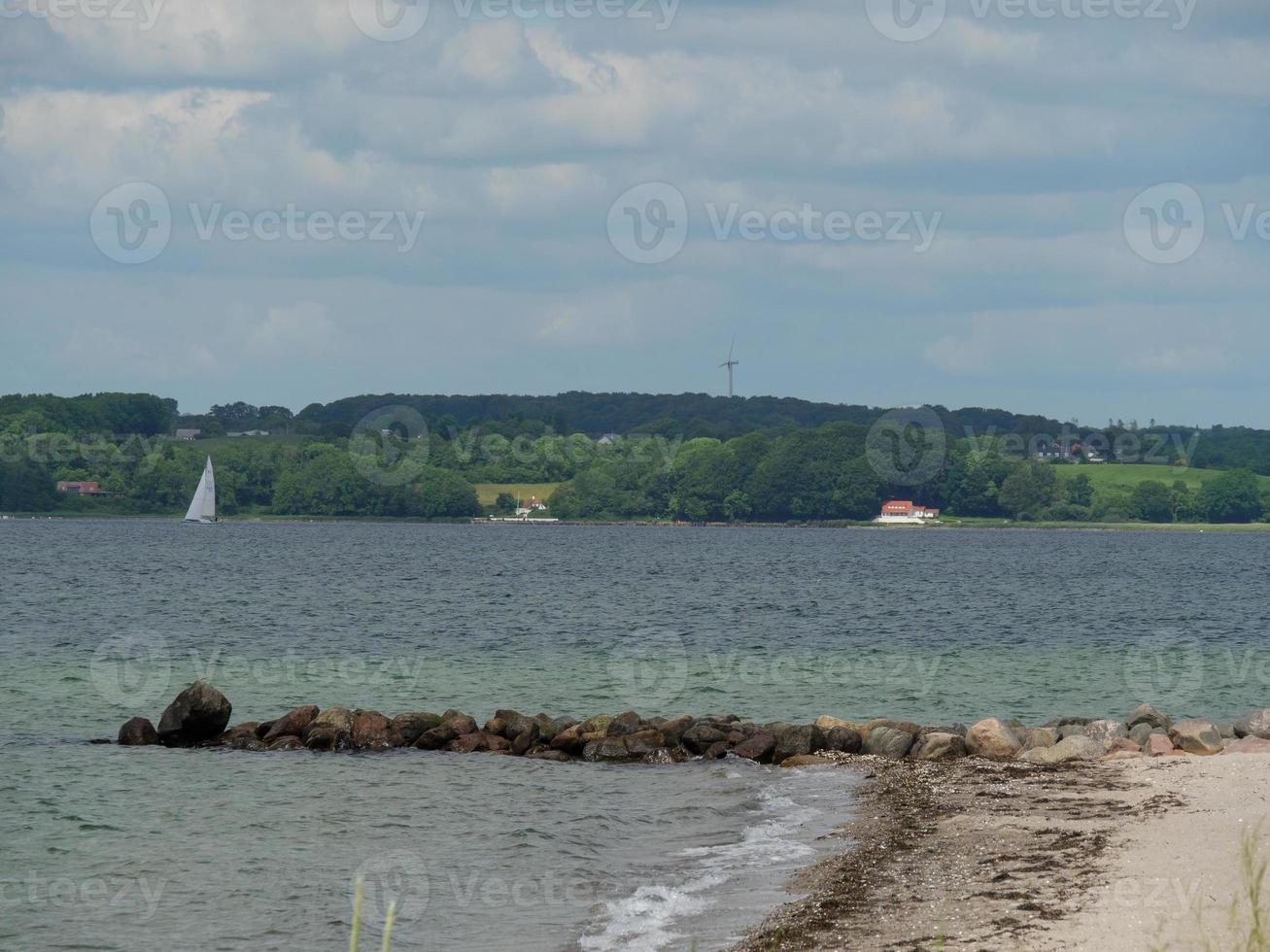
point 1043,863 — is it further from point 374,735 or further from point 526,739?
point 374,735

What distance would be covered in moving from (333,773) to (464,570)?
292 feet

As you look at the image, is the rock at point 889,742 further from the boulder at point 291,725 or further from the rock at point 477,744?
the boulder at point 291,725

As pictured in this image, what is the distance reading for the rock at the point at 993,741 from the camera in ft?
96.9

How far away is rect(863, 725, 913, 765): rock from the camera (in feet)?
101

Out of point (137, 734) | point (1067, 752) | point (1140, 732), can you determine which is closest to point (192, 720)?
point (137, 734)

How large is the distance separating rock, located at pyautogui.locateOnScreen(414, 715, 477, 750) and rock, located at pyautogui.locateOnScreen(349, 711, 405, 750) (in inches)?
19.8

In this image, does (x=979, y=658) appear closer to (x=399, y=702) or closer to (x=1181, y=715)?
(x=1181, y=715)

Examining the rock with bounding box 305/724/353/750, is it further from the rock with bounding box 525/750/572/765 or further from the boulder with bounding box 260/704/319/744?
the rock with bounding box 525/750/572/765

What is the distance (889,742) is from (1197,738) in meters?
6.10

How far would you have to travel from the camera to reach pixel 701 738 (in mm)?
32000

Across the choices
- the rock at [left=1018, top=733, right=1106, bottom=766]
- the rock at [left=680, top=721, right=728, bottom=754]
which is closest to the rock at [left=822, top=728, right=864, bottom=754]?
the rock at [left=680, top=721, right=728, bottom=754]

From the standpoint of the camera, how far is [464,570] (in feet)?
386

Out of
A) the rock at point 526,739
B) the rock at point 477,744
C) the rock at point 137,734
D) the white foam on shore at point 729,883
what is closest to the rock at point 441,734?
the rock at point 477,744

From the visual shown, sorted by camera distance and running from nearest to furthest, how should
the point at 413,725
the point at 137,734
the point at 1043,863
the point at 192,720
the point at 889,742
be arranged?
1. the point at 1043,863
2. the point at 889,742
3. the point at 192,720
4. the point at 413,725
5. the point at 137,734
